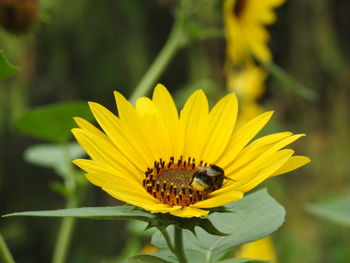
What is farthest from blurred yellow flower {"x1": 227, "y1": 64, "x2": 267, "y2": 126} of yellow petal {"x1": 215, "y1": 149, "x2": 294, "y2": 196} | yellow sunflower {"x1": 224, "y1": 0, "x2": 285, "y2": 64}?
yellow petal {"x1": 215, "y1": 149, "x2": 294, "y2": 196}

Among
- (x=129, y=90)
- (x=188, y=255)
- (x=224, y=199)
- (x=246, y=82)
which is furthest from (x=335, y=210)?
(x=129, y=90)

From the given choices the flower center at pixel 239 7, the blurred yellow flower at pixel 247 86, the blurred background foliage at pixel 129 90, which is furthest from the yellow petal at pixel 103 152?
the blurred yellow flower at pixel 247 86

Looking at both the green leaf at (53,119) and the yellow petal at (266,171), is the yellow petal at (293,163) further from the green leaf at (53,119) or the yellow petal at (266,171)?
the green leaf at (53,119)

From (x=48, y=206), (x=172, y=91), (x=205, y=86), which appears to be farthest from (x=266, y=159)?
(x=172, y=91)

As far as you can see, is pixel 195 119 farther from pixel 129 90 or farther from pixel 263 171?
pixel 129 90

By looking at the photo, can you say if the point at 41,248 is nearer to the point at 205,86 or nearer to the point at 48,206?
the point at 48,206

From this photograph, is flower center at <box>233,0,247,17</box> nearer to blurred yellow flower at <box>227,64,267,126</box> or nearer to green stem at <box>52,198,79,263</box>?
green stem at <box>52,198,79,263</box>
